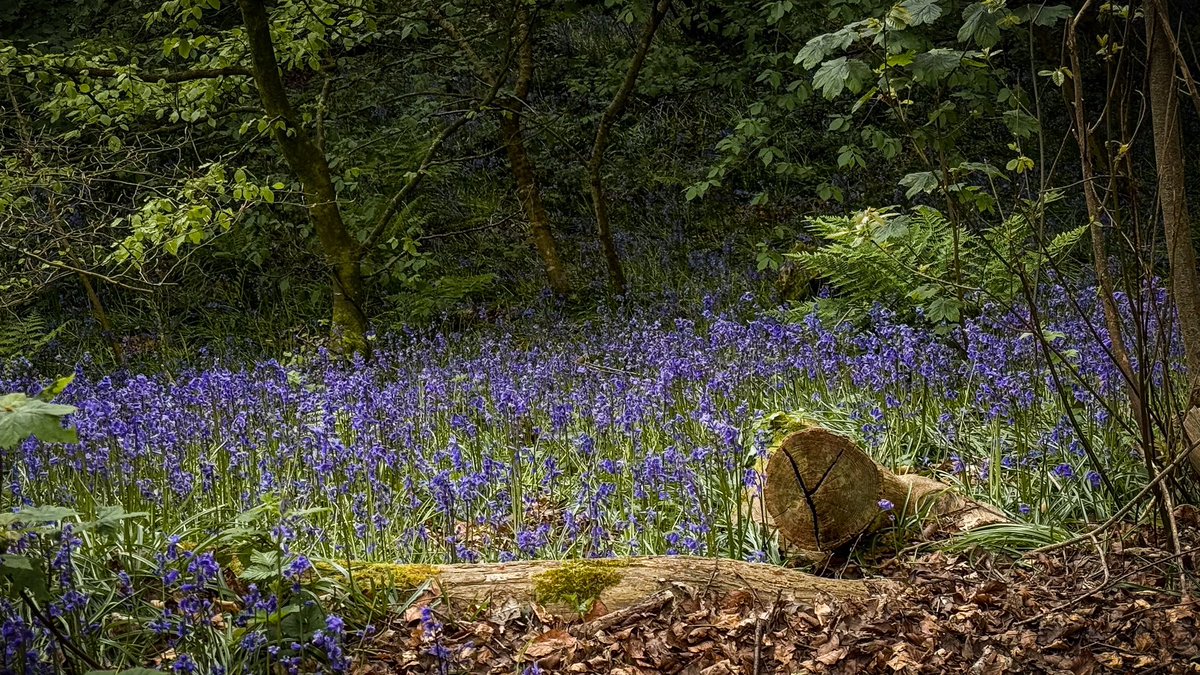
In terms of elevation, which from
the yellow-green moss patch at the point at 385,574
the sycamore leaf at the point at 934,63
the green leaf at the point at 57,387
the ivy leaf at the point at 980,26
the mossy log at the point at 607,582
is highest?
the ivy leaf at the point at 980,26

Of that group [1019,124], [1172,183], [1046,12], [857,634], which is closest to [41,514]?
[857,634]

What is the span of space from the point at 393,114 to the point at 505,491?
8951 millimetres

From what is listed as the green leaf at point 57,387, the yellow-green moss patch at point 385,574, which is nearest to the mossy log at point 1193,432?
the yellow-green moss patch at point 385,574

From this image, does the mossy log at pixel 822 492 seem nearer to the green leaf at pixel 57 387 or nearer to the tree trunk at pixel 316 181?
the green leaf at pixel 57 387

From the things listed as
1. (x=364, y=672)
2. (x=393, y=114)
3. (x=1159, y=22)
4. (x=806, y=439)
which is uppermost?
(x=393, y=114)

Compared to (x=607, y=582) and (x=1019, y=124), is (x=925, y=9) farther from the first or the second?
(x=607, y=582)

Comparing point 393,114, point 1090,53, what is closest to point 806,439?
point 1090,53

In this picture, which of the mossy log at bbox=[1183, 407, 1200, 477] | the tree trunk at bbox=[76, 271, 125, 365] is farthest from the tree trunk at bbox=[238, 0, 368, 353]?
the mossy log at bbox=[1183, 407, 1200, 477]

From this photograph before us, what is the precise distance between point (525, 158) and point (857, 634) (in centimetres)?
644

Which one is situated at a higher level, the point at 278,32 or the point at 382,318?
the point at 278,32

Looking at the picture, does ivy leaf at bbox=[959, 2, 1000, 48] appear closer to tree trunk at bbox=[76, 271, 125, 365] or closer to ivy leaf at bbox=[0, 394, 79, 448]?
ivy leaf at bbox=[0, 394, 79, 448]

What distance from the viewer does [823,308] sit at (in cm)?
673

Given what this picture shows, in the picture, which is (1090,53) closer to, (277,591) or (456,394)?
(456,394)

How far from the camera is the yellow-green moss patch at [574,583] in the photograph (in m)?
3.29
